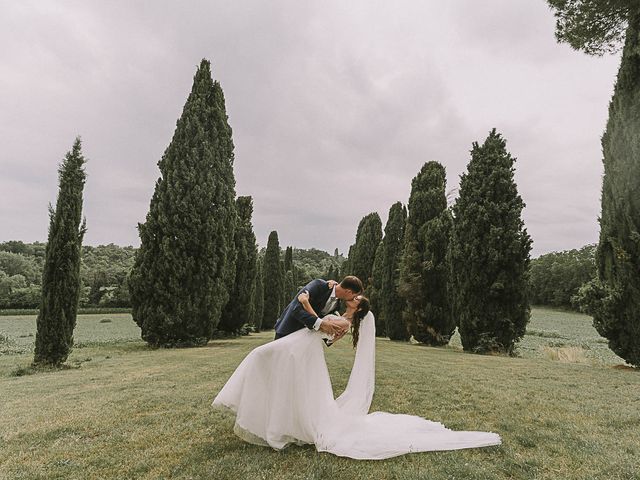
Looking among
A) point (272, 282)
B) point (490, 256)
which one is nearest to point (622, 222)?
point (490, 256)

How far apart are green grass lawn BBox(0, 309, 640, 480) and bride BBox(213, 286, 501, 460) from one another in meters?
0.16

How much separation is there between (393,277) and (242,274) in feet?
34.6

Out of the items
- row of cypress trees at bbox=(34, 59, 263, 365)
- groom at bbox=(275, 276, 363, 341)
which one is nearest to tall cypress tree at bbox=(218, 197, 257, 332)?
row of cypress trees at bbox=(34, 59, 263, 365)

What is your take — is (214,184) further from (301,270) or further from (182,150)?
(301,270)

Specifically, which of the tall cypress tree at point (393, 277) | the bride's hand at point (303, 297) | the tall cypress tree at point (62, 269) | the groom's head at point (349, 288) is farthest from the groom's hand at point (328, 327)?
the tall cypress tree at point (393, 277)

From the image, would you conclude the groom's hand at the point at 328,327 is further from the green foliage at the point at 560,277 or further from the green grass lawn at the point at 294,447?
the green foliage at the point at 560,277

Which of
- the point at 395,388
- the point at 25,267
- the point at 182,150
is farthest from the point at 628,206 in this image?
the point at 25,267

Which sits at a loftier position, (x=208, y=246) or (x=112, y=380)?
(x=208, y=246)

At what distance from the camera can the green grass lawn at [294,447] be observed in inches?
148

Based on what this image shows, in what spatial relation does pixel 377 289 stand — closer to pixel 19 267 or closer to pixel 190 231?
pixel 190 231

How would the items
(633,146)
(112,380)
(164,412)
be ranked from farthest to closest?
1. (633,146)
2. (112,380)
3. (164,412)

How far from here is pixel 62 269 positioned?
11.6m

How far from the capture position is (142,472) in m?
3.71

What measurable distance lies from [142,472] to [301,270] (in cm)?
6176
